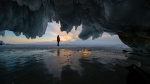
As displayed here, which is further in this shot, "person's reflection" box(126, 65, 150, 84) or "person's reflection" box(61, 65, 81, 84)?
"person's reflection" box(61, 65, 81, 84)

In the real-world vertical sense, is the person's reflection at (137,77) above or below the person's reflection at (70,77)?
above

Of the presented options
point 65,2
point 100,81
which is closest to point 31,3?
point 65,2

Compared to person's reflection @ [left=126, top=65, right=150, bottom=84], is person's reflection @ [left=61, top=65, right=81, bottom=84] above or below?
below

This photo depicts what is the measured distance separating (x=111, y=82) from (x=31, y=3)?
12000mm

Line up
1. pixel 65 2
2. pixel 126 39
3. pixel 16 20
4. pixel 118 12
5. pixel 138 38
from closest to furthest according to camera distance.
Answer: pixel 118 12 → pixel 65 2 → pixel 138 38 → pixel 126 39 → pixel 16 20

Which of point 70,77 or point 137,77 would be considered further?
point 70,77

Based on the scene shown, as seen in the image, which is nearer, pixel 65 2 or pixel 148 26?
pixel 148 26

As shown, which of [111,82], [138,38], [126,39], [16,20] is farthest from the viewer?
[16,20]

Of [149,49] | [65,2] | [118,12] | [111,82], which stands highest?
[65,2]

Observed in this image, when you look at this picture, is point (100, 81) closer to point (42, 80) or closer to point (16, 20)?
point (42, 80)

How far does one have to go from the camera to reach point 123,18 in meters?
13.8

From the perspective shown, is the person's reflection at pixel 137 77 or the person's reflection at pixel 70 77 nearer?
the person's reflection at pixel 137 77

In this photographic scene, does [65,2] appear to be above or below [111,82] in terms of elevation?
above

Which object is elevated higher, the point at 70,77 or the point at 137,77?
the point at 137,77
